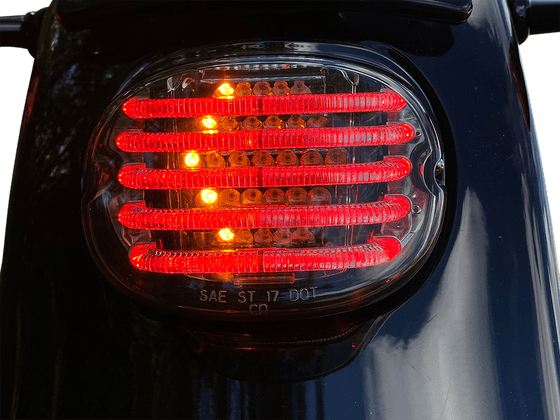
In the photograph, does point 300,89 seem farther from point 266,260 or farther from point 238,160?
point 266,260

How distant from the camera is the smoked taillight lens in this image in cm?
79

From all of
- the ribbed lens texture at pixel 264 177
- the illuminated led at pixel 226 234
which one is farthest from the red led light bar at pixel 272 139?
the illuminated led at pixel 226 234

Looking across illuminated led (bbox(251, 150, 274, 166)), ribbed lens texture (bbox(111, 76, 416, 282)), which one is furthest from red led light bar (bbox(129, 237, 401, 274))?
illuminated led (bbox(251, 150, 274, 166))

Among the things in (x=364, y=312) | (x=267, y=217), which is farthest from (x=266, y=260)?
(x=364, y=312)

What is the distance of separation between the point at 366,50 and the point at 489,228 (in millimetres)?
309

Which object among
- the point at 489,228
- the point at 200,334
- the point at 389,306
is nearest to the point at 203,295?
the point at 200,334

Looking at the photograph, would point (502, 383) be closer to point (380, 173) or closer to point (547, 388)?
point (547, 388)

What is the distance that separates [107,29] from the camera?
3.01 feet

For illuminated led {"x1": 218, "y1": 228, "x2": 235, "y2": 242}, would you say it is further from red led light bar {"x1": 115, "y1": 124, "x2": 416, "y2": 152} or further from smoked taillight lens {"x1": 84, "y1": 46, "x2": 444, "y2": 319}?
red led light bar {"x1": 115, "y1": 124, "x2": 416, "y2": 152}

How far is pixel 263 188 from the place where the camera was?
820mm

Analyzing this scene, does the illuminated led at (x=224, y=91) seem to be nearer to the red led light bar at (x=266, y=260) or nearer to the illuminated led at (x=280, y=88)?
the illuminated led at (x=280, y=88)

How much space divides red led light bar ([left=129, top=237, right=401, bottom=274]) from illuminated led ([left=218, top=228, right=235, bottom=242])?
1.1 inches

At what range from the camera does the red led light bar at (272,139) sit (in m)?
0.78

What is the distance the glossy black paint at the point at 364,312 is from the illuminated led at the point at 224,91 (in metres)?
0.09
